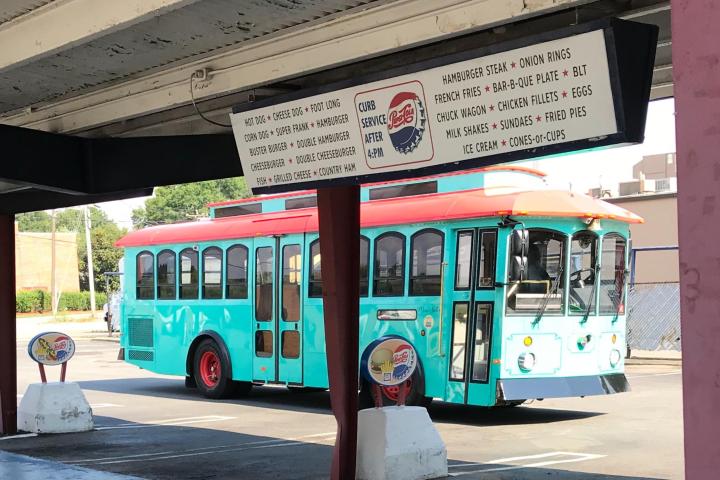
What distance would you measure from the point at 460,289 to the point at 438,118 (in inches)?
332

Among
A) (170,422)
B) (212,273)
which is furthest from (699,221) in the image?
(212,273)

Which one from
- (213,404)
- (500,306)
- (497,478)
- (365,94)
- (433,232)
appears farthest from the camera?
(213,404)

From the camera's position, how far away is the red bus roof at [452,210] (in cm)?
1437

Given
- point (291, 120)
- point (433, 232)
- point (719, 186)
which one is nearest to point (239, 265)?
point (433, 232)

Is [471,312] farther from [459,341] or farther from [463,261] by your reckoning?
[463,261]

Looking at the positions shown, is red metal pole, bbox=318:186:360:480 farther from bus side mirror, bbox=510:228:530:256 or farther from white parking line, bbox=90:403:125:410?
white parking line, bbox=90:403:125:410

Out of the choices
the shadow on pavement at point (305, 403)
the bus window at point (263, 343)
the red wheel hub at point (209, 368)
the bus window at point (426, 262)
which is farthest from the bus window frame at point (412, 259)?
the red wheel hub at point (209, 368)

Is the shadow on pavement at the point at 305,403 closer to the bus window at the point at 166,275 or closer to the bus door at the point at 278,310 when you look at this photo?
the bus door at the point at 278,310

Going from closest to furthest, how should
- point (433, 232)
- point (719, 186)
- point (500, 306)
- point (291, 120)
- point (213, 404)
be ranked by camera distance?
point (719, 186), point (291, 120), point (500, 306), point (433, 232), point (213, 404)

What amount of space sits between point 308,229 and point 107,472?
693 cm

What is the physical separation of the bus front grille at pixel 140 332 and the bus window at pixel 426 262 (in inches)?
282

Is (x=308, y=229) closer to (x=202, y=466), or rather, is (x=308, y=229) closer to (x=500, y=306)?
(x=500, y=306)

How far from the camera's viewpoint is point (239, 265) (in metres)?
18.3

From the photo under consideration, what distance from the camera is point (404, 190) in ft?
53.3
